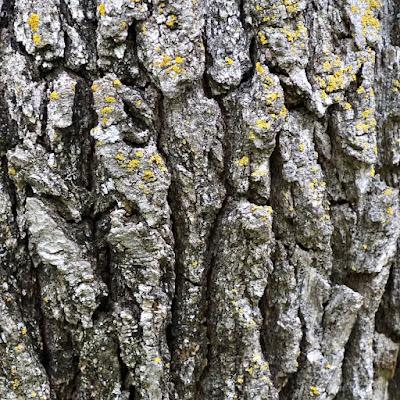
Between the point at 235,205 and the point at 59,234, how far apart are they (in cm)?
44

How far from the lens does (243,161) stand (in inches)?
51.6

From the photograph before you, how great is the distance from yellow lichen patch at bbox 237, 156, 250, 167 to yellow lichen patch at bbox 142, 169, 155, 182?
0.22 m

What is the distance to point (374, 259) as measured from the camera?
146 cm

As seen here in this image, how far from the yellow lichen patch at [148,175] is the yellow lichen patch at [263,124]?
0.29 meters

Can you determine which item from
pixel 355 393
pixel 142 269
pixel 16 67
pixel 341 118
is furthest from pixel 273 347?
pixel 16 67

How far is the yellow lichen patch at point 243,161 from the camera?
1.31 metres

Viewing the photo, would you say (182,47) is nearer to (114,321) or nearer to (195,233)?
(195,233)

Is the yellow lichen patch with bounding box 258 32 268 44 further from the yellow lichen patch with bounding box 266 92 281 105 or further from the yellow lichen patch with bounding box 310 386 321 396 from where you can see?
the yellow lichen patch with bounding box 310 386 321 396

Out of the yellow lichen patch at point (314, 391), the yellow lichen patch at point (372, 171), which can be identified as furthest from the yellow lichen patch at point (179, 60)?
the yellow lichen patch at point (314, 391)

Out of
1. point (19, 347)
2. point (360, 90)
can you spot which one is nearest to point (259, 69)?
point (360, 90)

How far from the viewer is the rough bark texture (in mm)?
1254

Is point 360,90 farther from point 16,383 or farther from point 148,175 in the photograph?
point 16,383

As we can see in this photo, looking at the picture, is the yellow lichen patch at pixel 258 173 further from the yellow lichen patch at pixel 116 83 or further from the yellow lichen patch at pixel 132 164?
the yellow lichen patch at pixel 116 83

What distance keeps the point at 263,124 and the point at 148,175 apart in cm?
31
